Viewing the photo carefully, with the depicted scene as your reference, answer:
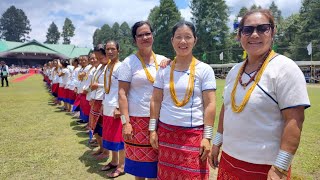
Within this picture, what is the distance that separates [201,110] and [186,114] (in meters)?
0.15

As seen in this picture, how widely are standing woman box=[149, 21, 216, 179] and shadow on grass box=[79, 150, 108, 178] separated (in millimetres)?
1955

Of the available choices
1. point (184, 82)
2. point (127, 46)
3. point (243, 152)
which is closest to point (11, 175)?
point (184, 82)

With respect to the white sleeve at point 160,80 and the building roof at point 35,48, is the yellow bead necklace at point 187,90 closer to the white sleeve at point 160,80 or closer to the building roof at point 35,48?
the white sleeve at point 160,80

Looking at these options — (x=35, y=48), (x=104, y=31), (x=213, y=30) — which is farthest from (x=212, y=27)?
(x=104, y=31)

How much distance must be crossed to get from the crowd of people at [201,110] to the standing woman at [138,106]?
1cm

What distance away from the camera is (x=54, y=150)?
5.84 meters

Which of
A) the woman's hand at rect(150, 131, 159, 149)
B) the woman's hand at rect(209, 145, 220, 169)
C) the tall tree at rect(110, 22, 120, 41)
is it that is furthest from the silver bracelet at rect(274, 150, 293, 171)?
the tall tree at rect(110, 22, 120, 41)

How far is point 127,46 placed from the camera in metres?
70.6

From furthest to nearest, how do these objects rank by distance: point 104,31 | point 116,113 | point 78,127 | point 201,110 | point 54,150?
1. point 104,31
2. point 78,127
3. point 54,150
4. point 116,113
5. point 201,110

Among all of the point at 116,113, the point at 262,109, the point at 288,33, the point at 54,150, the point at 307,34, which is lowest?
the point at 54,150

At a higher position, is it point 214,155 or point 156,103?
point 156,103

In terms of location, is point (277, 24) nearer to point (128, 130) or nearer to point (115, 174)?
point (128, 130)

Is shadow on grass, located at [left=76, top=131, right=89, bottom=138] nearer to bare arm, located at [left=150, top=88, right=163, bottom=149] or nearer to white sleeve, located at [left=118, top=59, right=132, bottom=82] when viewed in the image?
white sleeve, located at [left=118, top=59, right=132, bottom=82]

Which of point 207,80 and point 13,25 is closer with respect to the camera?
point 207,80
